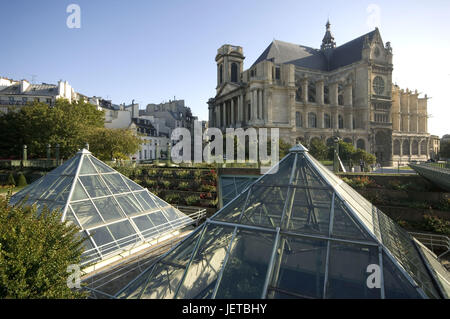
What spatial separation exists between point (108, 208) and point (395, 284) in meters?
9.32

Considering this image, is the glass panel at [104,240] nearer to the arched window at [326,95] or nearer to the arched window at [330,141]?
the arched window at [330,141]

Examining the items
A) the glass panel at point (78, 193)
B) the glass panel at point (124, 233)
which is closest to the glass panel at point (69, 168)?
the glass panel at point (78, 193)

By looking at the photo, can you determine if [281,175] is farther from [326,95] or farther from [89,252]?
[326,95]

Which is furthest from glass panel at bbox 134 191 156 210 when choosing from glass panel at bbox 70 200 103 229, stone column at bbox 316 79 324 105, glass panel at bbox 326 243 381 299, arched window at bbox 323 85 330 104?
arched window at bbox 323 85 330 104

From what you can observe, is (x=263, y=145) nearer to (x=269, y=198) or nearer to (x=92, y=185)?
(x=92, y=185)

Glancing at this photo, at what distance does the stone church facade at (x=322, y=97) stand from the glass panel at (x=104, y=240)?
1521 inches

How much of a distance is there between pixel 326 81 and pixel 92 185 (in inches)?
2253

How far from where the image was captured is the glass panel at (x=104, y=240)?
8355 mm

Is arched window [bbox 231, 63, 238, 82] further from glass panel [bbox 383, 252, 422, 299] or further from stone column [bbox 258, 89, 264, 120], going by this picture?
glass panel [bbox 383, 252, 422, 299]

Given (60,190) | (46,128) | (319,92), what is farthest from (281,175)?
(319,92)

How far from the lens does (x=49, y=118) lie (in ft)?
104

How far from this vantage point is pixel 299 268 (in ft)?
15.3

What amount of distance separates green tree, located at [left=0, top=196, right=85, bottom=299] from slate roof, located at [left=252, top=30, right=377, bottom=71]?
50.4 metres

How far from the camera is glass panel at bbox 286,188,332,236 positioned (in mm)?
5199
